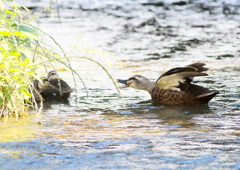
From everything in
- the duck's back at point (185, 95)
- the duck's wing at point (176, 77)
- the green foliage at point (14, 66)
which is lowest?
the duck's back at point (185, 95)

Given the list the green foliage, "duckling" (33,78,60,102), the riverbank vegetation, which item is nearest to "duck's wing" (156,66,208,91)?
"duckling" (33,78,60,102)

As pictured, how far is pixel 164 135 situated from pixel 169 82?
2295mm

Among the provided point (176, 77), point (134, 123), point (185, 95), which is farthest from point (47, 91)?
point (134, 123)

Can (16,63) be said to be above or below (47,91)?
above

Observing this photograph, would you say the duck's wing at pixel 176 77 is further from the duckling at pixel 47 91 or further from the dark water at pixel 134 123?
the duckling at pixel 47 91

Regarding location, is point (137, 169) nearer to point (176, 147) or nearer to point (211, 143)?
point (176, 147)

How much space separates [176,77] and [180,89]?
0.73 ft

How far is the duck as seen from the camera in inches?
277

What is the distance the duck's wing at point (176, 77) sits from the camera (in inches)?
270

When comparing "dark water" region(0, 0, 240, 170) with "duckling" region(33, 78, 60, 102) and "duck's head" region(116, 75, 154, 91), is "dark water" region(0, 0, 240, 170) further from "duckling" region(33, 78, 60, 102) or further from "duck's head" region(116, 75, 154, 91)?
"duckling" region(33, 78, 60, 102)

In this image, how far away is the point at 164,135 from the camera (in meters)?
5.20

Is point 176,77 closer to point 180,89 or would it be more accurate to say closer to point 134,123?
point 180,89

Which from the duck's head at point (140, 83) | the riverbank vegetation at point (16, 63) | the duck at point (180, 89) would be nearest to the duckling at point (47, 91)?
the duck's head at point (140, 83)

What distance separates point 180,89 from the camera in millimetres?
7359
